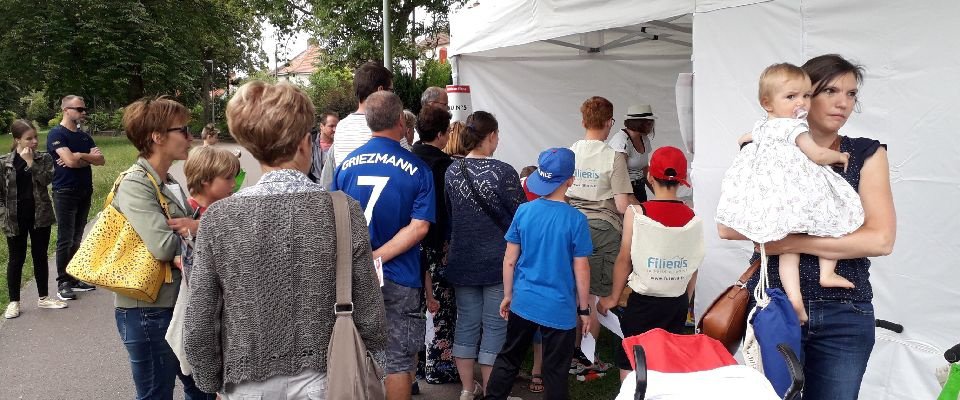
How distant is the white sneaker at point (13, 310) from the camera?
602 cm

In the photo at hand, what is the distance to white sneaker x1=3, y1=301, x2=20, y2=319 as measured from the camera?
237 inches

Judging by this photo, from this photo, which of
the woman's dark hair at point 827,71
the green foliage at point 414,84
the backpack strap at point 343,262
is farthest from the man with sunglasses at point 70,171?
the woman's dark hair at point 827,71

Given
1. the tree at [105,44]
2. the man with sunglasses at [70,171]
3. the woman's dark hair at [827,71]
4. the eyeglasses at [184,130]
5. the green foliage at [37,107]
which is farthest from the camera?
the green foliage at [37,107]

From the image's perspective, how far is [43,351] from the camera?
5246 mm

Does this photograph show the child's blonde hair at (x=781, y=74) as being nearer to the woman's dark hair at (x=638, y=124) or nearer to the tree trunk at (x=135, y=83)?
the woman's dark hair at (x=638, y=124)

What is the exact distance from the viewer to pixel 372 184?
3164 mm

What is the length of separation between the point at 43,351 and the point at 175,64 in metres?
30.5

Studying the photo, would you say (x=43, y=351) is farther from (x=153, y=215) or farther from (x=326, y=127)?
(x=153, y=215)

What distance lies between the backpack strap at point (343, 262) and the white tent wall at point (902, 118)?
2479 mm

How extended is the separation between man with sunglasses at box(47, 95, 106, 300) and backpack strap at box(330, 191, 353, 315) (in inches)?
215

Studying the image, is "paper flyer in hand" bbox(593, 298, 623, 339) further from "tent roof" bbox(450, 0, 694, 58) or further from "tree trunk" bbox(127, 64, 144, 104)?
"tree trunk" bbox(127, 64, 144, 104)

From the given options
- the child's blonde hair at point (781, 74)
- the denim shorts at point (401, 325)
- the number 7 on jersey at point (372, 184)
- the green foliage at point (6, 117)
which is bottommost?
the denim shorts at point (401, 325)

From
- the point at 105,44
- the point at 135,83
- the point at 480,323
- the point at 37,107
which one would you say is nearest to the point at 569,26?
the point at 480,323

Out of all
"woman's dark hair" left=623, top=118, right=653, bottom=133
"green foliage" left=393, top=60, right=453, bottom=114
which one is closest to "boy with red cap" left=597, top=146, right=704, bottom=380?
"woman's dark hair" left=623, top=118, right=653, bottom=133
